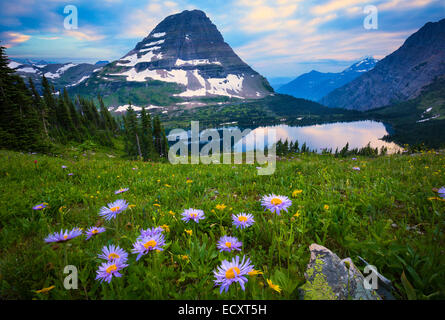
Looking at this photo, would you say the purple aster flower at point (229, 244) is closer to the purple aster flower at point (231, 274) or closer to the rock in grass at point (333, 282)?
the purple aster flower at point (231, 274)

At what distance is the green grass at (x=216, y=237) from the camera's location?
5.69ft

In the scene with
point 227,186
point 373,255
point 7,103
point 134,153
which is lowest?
point 134,153

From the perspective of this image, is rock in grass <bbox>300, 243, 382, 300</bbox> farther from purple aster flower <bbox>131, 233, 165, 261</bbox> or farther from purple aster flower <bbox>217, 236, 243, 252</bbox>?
purple aster flower <bbox>131, 233, 165, 261</bbox>

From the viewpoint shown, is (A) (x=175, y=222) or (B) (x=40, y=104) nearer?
(A) (x=175, y=222)

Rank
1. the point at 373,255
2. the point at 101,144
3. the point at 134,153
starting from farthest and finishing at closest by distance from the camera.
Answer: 1. the point at 101,144
2. the point at 134,153
3. the point at 373,255

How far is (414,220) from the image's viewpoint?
2.82m

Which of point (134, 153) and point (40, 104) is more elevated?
point (40, 104)

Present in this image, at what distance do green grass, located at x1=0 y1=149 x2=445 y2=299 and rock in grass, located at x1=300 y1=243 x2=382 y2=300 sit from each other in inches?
6.0

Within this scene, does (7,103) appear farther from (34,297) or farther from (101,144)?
(101,144)

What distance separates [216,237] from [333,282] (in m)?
1.52

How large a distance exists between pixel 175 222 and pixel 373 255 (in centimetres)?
243

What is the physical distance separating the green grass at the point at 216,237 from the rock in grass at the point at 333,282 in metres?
0.15
